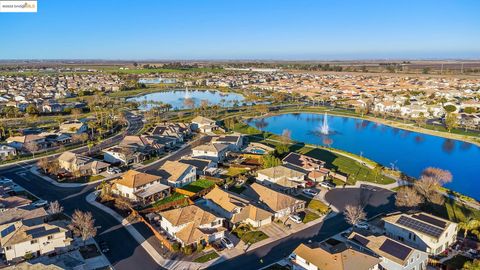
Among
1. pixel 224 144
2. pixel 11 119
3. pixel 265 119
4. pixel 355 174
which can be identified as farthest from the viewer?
pixel 265 119

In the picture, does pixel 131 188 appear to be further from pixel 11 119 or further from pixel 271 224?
pixel 11 119

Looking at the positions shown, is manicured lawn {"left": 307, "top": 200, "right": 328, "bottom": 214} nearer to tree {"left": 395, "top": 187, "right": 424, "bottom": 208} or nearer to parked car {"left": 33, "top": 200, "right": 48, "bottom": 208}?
tree {"left": 395, "top": 187, "right": 424, "bottom": 208}

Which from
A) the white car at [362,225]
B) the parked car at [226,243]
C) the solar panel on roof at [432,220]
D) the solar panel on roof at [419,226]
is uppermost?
the solar panel on roof at [432,220]

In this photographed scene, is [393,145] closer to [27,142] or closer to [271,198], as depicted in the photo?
[271,198]

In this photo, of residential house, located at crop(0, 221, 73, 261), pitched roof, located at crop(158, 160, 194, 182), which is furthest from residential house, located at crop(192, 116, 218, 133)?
residential house, located at crop(0, 221, 73, 261)

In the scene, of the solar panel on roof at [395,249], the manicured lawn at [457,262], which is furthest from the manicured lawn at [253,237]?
the manicured lawn at [457,262]

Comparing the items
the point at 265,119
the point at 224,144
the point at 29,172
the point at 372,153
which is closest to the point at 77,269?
the point at 29,172

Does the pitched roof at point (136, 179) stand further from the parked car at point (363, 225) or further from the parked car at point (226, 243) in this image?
the parked car at point (363, 225)
